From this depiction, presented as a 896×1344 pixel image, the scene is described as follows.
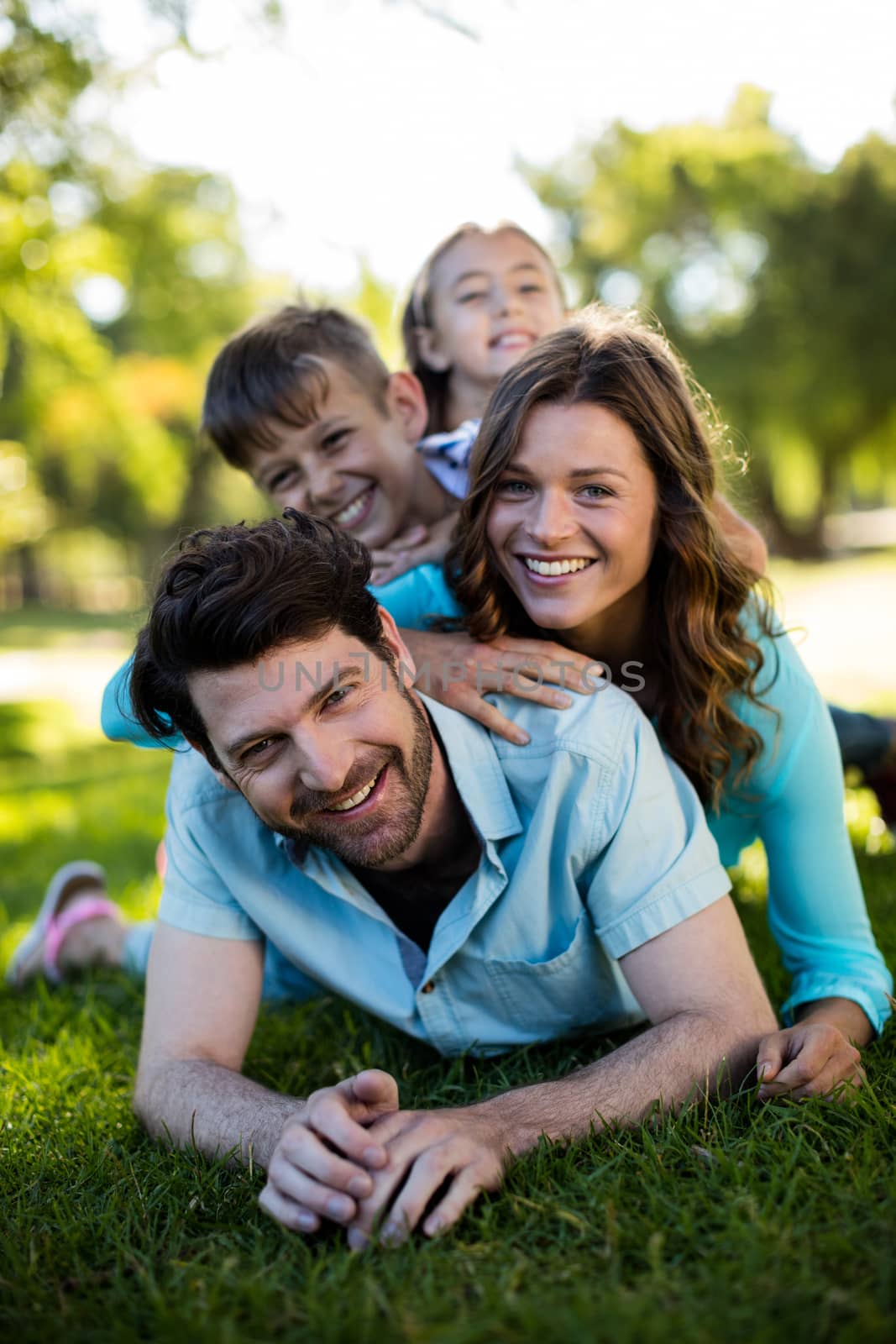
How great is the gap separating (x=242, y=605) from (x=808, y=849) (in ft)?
5.63

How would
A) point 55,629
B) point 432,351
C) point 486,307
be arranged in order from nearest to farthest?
1. point 486,307
2. point 432,351
3. point 55,629

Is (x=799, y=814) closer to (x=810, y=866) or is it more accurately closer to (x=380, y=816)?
(x=810, y=866)

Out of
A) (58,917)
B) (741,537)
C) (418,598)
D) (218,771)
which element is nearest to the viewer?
(218,771)

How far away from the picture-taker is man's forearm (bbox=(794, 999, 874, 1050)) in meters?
2.70

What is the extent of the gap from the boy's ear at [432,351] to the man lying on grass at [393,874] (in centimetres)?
214

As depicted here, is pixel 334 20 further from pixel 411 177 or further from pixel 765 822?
pixel 765 822

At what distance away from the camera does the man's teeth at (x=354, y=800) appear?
8.29 ft

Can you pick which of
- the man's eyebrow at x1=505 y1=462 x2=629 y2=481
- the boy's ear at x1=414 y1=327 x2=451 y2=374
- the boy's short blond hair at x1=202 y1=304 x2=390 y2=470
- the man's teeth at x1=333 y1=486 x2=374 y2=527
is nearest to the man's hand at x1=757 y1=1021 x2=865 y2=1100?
the man's eyebrow at x1=505 y1=462 x2=629 y2=481

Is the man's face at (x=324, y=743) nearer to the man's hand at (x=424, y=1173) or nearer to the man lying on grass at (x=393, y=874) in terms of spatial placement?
the man lying on grass at (x=393, y=874)

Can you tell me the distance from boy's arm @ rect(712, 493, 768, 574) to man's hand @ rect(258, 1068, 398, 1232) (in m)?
1.91

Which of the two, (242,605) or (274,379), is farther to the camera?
(274,379)

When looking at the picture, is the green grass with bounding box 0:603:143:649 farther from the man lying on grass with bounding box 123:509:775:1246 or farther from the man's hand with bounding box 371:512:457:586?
the man lying on grass with bounding box 123:509:775:1246

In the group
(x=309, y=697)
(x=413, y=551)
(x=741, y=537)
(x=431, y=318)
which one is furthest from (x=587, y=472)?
(x=431, y=318)

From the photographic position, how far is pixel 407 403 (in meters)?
4.33
